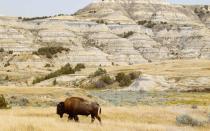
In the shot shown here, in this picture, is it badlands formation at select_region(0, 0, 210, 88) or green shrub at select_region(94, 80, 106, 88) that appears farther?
badlands formation at select_region(0, 0, 210, 88)

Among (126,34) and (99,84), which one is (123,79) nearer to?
(99,84)

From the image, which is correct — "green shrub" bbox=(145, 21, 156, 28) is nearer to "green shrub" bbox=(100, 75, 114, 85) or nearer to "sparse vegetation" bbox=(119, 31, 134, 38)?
"sparse vegetation" bbox=(119, 31, 134, 38)

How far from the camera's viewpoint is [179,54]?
166 meters

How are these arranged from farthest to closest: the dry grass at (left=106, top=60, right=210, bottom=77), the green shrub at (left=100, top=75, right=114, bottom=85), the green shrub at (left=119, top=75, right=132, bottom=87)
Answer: the dry grass at (left=106, top=60, right=210, bottom=77)
the green shrub at (left=100, top=75, right=114, bottom=85)
the green shrub at (left=119, top=75, right=132, bottom=87)

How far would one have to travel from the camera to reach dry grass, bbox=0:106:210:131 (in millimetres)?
17641

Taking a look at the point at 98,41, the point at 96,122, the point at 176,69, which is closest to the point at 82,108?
the point at 96,122

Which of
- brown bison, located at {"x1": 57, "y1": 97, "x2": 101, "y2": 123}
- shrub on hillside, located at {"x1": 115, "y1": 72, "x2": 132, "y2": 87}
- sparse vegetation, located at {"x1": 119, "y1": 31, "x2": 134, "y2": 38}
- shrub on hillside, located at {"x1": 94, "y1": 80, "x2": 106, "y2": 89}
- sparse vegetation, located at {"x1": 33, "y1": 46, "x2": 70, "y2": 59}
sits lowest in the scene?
shrub on hillside, located at {"x1": 94, "y1": 80, "x2": 106, "y2": 89}

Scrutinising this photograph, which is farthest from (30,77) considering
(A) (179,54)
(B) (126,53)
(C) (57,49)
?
(A) (179,54)

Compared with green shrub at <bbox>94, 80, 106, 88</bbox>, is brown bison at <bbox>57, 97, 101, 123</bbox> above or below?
above

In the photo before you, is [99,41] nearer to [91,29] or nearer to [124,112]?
[91,29]

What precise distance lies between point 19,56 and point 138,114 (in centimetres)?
11018

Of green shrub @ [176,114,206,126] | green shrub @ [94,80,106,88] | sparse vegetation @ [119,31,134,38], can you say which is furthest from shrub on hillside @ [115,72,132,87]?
sparse vegetation @ [119,31,134,38]

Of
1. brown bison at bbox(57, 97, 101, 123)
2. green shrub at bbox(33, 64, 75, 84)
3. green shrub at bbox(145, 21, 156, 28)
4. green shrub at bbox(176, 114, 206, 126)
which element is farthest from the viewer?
green shrub at bbox(145, 21, 156, 28)

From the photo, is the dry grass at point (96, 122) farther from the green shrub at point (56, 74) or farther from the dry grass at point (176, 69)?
the green shrub at point (56, 74)
